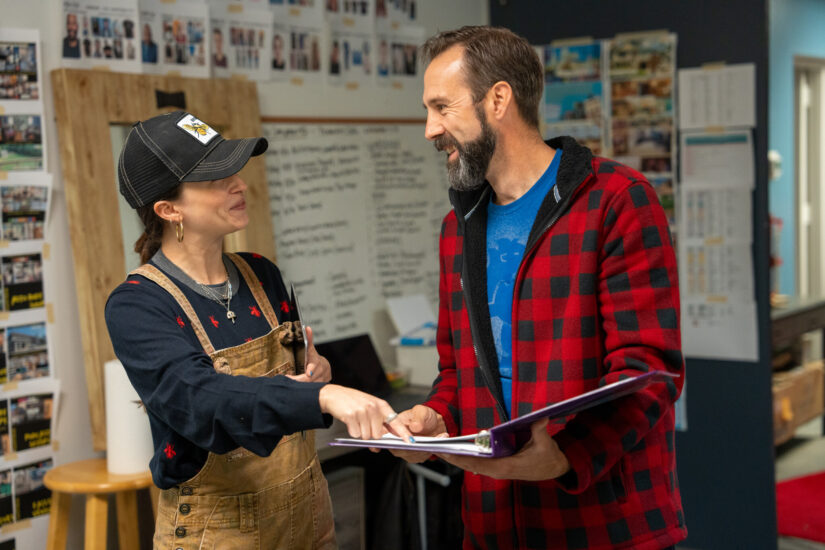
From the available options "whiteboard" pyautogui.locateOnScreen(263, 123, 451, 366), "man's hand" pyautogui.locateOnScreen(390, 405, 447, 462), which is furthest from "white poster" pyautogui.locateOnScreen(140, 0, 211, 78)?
"man's hand" pyautogui.locateOnScreen(390, 405, 447, 462)

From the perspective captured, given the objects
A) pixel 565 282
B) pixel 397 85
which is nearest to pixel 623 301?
pixel 565 282

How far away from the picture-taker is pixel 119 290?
167cm

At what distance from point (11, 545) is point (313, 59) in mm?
2094

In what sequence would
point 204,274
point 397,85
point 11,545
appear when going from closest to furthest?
point 204,274 < point 11,545 < point 397,85

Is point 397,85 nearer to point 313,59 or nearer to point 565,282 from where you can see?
point 313,59

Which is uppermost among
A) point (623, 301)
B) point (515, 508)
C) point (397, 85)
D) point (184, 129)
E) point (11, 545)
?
point (397, 85)

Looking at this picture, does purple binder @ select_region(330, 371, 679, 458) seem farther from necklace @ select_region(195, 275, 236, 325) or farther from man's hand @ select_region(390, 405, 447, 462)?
necklace @ select_region(195, 275, 236, 325)

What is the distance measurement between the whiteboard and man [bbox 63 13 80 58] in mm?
805

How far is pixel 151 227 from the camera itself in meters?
1.81

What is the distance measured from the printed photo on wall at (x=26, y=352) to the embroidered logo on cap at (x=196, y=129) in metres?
1.23

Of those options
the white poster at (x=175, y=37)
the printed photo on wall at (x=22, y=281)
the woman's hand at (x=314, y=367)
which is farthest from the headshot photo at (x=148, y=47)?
the woman's hand at (x=314, y=367)

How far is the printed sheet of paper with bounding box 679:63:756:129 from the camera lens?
12.0ft

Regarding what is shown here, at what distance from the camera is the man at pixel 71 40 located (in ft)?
8.86

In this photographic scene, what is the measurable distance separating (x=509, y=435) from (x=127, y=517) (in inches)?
66.5
